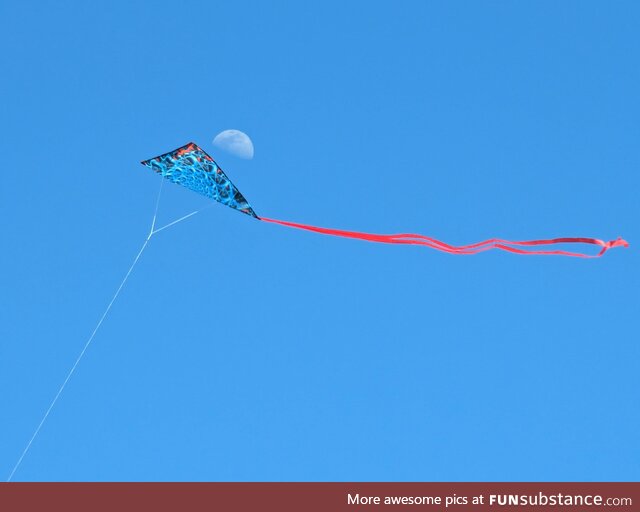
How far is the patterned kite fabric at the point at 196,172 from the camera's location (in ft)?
70.2

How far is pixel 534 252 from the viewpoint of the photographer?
13.7 metres

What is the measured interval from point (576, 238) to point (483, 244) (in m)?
1.48

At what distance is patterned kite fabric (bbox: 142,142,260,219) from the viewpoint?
2141 centimetres

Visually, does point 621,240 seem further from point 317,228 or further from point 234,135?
point 234,135

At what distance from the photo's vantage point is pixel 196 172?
22.1 metres
